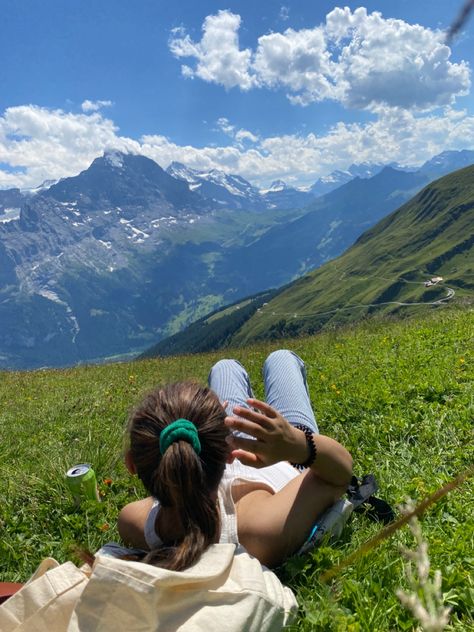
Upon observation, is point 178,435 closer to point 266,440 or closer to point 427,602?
point 266,440

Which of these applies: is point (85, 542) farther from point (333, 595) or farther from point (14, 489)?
point (333, 595)

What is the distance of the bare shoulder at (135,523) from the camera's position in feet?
12.3

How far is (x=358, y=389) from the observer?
7664 millimetres

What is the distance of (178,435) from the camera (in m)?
2.88

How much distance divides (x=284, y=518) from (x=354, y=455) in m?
2.49

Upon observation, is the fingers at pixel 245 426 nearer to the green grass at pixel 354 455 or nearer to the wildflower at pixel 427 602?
the green grass at pixel 354 455

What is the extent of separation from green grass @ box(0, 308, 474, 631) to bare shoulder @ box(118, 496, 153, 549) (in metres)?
0.89

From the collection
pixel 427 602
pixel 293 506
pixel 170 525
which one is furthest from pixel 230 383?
pixel 427 602

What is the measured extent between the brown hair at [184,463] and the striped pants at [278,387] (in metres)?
2.17

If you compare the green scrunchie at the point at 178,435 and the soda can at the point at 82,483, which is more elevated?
the green scrunchie at the point at 178,435

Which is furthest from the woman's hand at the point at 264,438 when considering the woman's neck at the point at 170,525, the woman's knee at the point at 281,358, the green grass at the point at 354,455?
the woman's knee at the point at 281,358

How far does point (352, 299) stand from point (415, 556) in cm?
18607

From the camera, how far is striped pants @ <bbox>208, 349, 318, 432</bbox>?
17.6 feet

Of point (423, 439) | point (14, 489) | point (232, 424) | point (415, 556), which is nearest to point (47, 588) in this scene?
point (232, 424)
